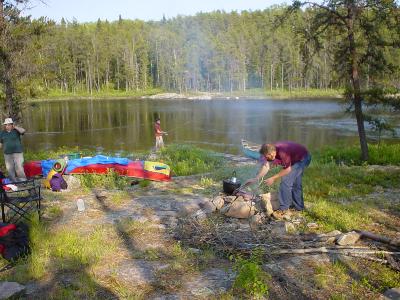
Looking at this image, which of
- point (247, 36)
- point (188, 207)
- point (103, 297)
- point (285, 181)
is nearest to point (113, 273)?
point (103, 297)

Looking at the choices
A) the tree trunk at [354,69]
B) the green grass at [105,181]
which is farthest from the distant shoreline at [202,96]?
the green grass at [105,181]

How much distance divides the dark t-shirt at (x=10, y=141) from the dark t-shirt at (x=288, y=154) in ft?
22.6

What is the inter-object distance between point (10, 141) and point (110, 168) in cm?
317

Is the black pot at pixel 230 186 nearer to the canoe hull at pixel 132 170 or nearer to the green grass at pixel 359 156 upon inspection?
the canoe hull at pixel 132 170

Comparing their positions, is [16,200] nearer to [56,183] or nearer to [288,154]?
[56,183]

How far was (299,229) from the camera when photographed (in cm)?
702

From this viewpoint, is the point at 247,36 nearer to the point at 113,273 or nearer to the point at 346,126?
the point at 346,126

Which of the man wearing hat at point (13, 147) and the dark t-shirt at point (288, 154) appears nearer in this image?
the dark t-shirt at point (288, 154)

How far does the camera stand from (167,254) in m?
6.16

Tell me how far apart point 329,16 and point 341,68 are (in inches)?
83.8

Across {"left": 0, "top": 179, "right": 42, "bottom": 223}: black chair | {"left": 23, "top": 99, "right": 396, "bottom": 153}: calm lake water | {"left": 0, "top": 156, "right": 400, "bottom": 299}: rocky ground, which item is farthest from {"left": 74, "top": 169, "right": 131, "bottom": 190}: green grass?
{"left": 23, "top": 99, "right": 396, "bottom": 153}: calm lake water

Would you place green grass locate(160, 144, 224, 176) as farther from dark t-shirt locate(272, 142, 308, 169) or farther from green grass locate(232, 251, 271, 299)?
green grass locate(232, 251, 271, 299)

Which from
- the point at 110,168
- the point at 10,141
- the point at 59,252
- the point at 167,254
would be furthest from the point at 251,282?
the point at 110,168

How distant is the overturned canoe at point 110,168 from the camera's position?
12361 millimetres
